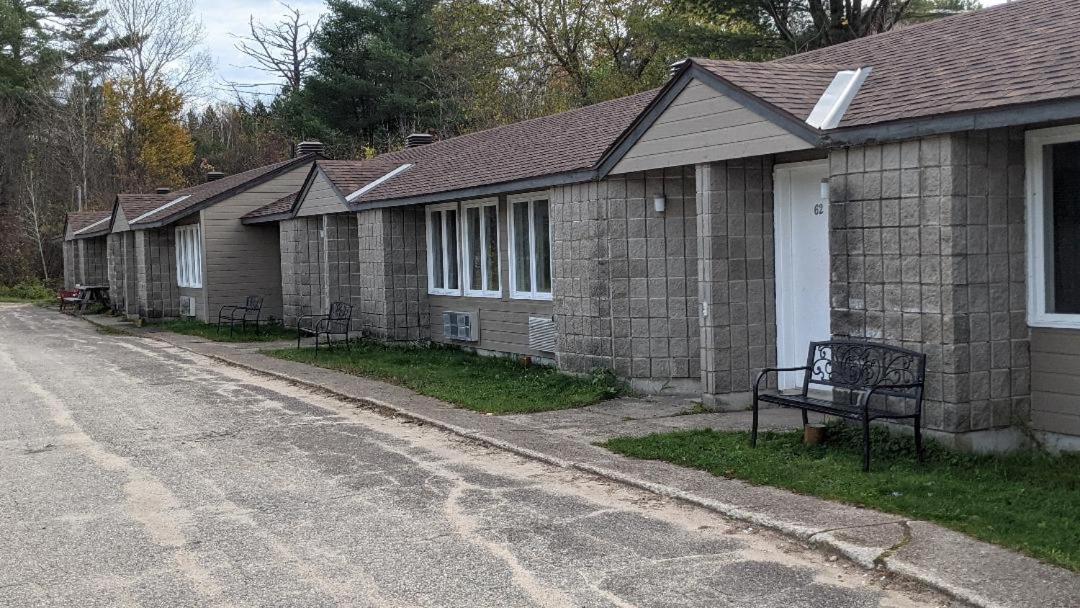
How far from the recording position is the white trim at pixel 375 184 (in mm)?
18797

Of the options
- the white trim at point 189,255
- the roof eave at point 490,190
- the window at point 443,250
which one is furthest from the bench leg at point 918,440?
the white trim at point 189,255

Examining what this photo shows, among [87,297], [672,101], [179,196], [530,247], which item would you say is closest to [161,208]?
[179,196]

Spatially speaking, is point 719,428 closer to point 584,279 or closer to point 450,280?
point 584,279

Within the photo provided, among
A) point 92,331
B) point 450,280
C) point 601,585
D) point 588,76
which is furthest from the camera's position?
point 588,76

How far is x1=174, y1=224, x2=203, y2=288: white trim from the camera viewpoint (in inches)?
1058

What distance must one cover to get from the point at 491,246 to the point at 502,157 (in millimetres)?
1424

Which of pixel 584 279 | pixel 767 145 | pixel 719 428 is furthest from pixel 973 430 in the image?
pixel 584 279

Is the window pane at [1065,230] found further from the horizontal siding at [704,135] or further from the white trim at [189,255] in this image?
the white trim at [189,255]

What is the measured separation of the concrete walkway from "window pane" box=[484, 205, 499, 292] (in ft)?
9.92

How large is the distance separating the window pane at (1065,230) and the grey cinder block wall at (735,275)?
321 cm

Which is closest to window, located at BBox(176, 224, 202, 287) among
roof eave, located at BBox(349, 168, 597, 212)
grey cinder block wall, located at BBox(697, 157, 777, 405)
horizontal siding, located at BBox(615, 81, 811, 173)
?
roof eave, located at BBox(349, 168, 597, 212)

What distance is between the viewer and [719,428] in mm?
9781

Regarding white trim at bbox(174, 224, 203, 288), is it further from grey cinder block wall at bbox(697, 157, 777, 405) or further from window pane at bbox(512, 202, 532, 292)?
grey cinder block wall at bbox(697, 157, 777, 405)

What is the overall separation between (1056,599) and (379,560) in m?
3.59
